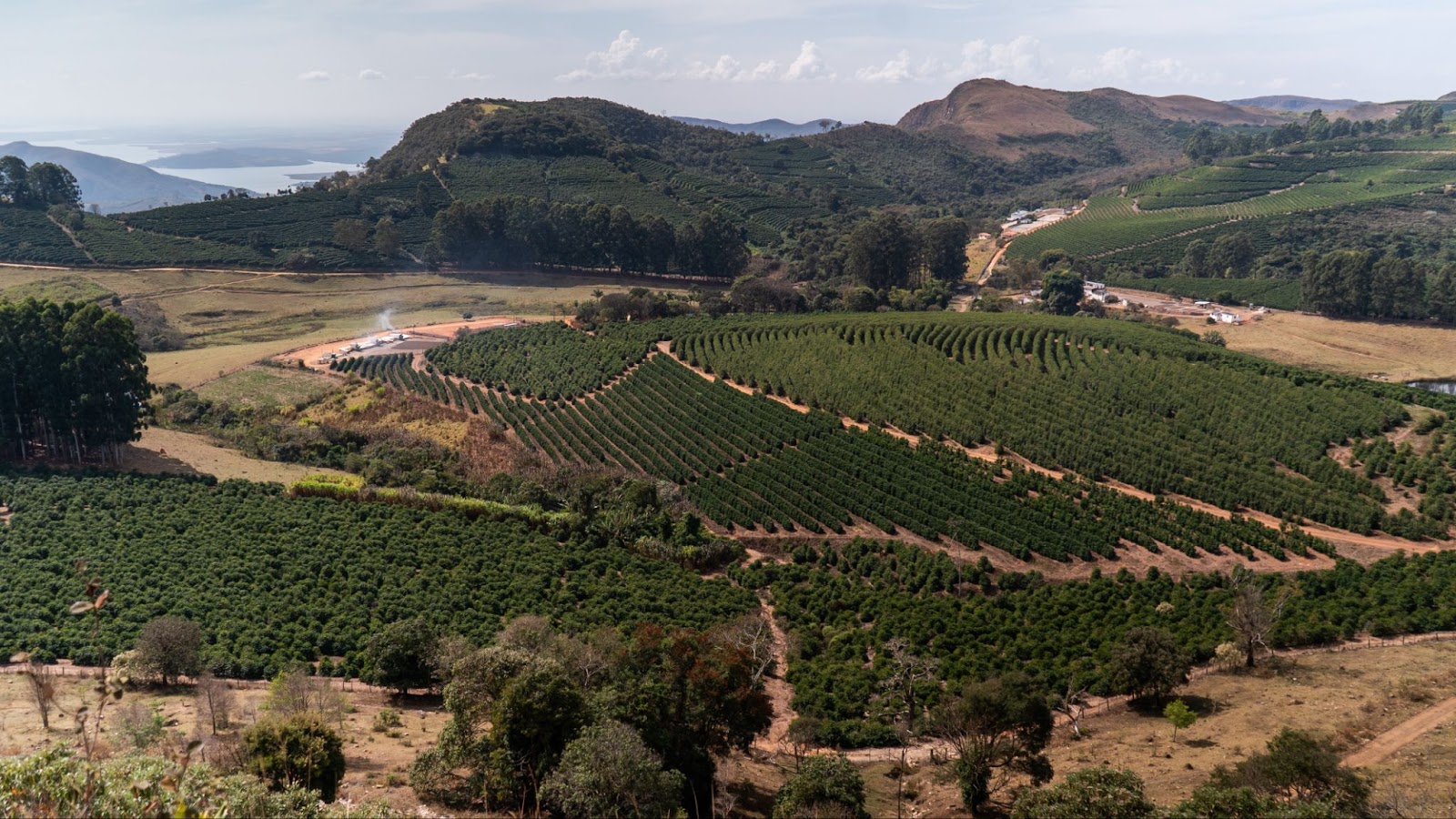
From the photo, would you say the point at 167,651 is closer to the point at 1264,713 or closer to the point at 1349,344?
the point at 1264,713

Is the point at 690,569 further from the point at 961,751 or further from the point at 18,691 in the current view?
the point at 18,691

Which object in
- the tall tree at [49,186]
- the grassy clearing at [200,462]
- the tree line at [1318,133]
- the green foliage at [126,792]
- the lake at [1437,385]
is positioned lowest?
the lake at [1437,385]

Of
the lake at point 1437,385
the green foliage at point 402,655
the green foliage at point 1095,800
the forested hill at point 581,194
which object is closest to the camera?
the green foliage at point 1095,800

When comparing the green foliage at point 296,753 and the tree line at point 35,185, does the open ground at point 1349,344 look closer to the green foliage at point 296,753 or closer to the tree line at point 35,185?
the green foliage at point 296,753

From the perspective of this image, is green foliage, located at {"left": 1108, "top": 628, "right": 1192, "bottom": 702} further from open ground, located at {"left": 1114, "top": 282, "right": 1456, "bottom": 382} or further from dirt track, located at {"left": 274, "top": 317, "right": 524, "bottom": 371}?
dirt track, located at {"left": 274, "top": 317, "right": 524, "bottom": 371}

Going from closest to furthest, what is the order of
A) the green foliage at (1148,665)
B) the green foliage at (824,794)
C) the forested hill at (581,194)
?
the green foliage at (824,794) → the green foliage at (1148,665) → the forested hill at (581,194)

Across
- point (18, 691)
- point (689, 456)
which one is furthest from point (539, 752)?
point (689, 456)

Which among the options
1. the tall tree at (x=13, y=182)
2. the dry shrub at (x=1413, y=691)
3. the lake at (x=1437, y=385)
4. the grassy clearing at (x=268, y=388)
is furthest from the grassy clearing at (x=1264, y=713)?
the tall tree at (x=13, y=182)
